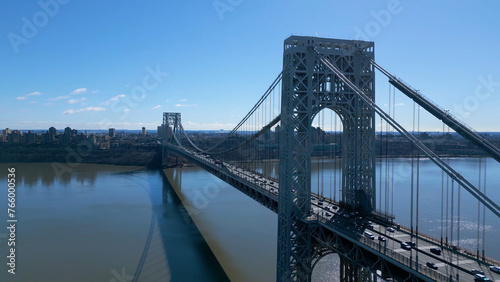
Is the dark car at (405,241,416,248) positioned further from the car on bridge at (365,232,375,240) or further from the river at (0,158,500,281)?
the river at (0,158,500,281)

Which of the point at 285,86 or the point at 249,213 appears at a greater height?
the point at 285,86

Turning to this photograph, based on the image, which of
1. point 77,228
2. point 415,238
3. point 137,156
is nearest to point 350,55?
point 415,238

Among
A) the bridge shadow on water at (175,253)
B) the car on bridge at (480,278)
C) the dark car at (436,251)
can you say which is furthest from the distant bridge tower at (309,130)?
the car on bridge at (480,278)

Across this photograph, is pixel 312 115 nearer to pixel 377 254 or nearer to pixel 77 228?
pixel 377 254

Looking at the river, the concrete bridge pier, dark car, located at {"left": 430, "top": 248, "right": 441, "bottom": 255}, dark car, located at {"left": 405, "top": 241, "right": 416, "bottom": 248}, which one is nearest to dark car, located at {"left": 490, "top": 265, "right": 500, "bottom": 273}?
dark car, located at {"left": 430, "top": 248, "right": 441, "bottom": 255}

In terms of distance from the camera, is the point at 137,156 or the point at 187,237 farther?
the point at 137,156

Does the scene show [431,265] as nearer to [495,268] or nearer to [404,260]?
[404,260]
